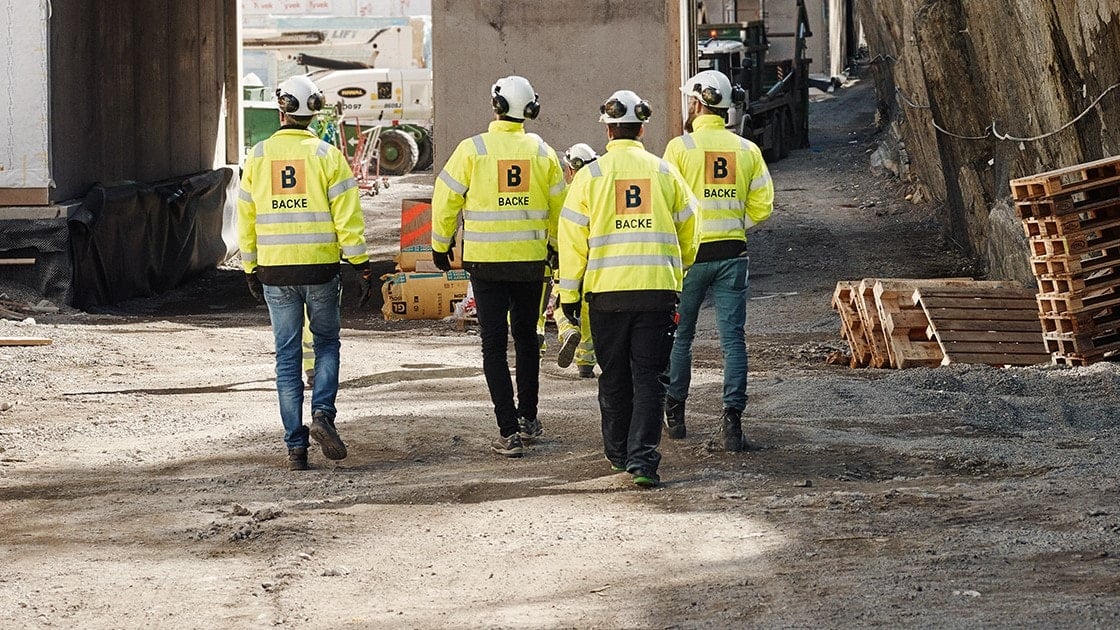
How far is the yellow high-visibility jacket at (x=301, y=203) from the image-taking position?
7742 mm

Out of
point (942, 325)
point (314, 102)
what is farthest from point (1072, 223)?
point (314, 102)

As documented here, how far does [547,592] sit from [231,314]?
11.9 metres

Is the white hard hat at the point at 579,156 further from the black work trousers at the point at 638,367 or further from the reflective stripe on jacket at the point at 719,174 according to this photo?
the black work trousers at the point at 638,367

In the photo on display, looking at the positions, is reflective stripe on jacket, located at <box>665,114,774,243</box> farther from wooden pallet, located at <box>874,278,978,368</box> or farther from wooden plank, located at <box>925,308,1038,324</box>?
wooden plank, located at <box>925,308,1038,324</box>

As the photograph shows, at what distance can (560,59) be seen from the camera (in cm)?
1684

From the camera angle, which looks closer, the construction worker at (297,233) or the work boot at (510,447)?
the construction worker at (297,233)

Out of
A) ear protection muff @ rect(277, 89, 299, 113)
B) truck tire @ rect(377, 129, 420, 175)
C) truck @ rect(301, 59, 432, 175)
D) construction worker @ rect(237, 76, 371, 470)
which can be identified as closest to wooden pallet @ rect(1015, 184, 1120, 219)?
construction worker @ rect(237, 76, 371, 470)

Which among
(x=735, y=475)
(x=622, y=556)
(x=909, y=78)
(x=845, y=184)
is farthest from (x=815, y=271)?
(x=622, y=556)

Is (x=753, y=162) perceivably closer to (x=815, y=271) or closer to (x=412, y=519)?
(x=412, y=519)

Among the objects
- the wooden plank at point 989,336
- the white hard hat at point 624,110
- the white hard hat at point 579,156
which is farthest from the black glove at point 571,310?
the white hard hat at point 579,156

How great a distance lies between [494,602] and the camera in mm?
5586

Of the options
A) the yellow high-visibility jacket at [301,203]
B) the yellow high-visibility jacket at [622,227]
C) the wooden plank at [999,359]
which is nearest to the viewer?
the yellow high-visibility jacket at [622,227]

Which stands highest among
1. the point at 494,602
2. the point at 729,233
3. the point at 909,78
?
the point at 909,78

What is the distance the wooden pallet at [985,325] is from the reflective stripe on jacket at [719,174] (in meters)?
3.51
